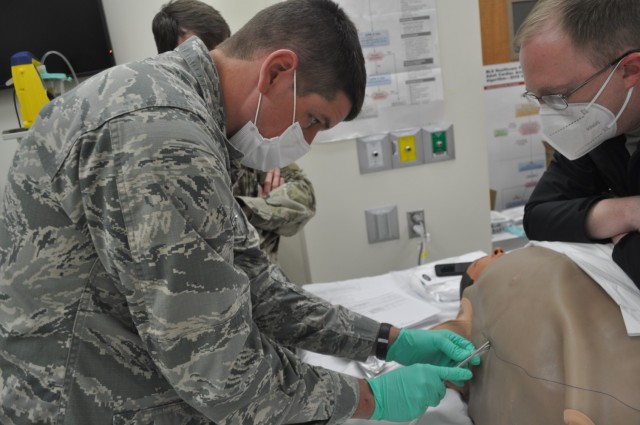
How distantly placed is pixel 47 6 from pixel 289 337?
1.90 metres

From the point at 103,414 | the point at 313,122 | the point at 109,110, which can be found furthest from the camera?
the point at 313,122

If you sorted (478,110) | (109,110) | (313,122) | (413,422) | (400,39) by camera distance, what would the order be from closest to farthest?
(109,110) → (313,122) → (413,422) → (400,39) → (478,110)

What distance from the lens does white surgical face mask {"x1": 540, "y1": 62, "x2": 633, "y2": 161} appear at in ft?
3.41

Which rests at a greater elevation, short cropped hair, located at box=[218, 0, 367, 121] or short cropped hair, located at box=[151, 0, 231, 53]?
short cropped hair, located at box=[151, 0, 231, 53]

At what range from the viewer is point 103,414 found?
2.63 ft

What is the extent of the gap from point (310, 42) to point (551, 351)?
75 centimetres

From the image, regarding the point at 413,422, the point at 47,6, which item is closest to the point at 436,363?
the point at 413,422

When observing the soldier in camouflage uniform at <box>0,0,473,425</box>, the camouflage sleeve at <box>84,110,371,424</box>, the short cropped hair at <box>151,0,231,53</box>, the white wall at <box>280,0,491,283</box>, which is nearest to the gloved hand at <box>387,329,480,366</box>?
the soldier in camouflage uniform at <box>0,0,473,425</box>

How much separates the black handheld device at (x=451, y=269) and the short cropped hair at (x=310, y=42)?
3.28 feet

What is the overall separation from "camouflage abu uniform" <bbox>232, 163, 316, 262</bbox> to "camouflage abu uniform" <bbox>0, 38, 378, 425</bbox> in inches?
31.6

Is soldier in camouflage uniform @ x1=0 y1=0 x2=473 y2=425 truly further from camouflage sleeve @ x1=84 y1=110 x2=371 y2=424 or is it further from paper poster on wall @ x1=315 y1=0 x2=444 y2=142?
paper poster on wall @ x1=315 y1=0 x2=444 y2=142

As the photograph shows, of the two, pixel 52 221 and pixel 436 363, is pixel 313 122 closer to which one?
pixel 52 221

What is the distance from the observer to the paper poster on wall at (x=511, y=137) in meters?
3.05

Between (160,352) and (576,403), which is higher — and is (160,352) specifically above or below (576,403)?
above
